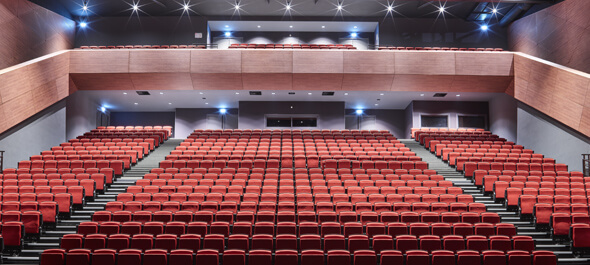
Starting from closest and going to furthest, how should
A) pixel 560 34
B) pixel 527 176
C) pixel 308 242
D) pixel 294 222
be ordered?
pixel 308 242, pixel 294 222, pixel 527 176, pixel 560 34

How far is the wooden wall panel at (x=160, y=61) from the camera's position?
1010cm

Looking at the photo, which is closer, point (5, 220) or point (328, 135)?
point (5, 220)

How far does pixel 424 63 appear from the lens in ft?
33.5

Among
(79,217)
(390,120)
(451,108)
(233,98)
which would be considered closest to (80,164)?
(79,217)

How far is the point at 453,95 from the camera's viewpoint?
1159 centimetres

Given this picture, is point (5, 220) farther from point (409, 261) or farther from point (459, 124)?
point (459, 124)

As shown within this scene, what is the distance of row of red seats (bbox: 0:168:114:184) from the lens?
6.69 meters

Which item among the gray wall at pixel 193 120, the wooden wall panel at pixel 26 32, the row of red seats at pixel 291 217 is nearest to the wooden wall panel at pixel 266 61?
the gray wall at pixel 193 120

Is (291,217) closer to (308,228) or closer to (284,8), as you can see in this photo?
(308,228)

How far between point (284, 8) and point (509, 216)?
25.7ft

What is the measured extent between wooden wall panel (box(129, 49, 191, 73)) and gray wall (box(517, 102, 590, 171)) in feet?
24.7

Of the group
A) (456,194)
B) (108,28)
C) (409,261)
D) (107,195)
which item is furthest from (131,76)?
(409,261)

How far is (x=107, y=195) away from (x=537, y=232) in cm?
566

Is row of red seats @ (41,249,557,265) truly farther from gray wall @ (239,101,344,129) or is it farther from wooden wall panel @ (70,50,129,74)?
gray wall @ (239,101,344,129)
